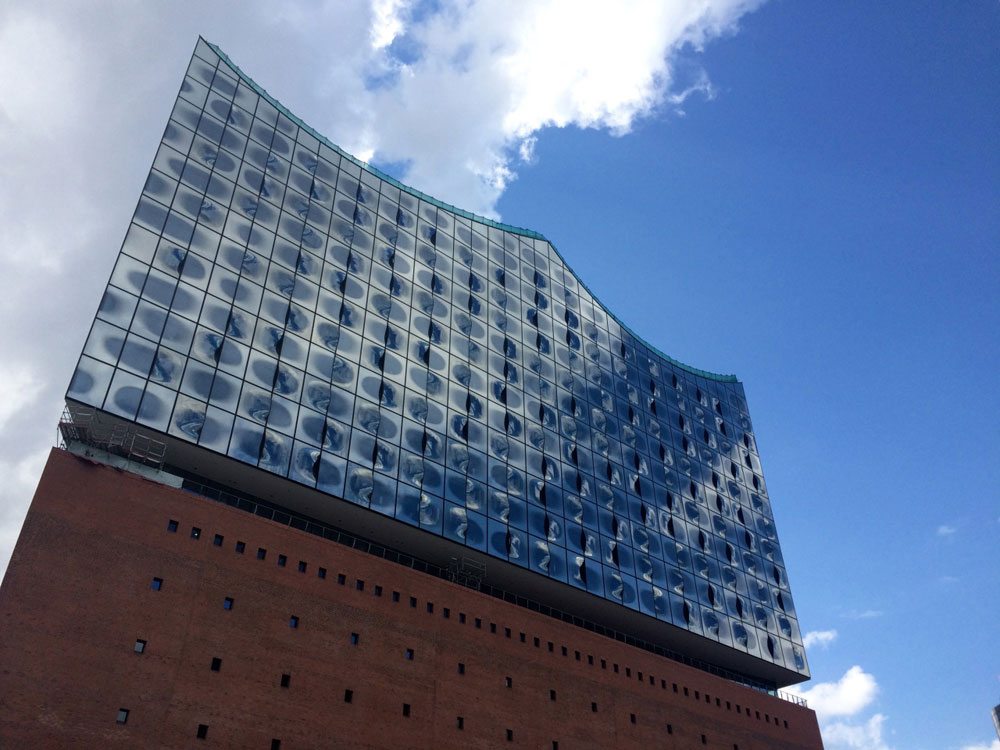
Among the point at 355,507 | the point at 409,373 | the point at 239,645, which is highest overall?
the point at 409,373

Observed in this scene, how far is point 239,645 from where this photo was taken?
2817cm

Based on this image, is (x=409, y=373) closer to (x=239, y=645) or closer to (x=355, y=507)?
(x=355, y=507)

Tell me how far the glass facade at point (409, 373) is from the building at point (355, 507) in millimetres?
155

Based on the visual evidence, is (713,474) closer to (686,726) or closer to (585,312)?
(585,312)

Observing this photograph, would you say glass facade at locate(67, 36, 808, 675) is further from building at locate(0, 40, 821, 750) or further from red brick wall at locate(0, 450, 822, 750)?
red brick wall at locate(0, 450, 822, 750)

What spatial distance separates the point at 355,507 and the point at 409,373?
8.09 metres

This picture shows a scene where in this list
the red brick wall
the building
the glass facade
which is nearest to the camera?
the red brick wall

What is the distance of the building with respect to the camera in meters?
26.8

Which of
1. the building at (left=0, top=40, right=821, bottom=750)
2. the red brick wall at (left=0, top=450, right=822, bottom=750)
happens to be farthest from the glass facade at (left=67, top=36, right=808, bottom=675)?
the red brick wall at (left=0, top=450, right=822, bottom=750)

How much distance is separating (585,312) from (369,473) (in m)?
24.6

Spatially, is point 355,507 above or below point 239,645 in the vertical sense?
above

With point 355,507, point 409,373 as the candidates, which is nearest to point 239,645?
point 355,507

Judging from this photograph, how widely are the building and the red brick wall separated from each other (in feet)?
0.29

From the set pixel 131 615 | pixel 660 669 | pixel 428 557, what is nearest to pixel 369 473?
pixel 428 557
